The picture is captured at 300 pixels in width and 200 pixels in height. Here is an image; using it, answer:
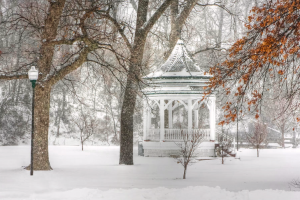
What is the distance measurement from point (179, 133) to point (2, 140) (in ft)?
54.0

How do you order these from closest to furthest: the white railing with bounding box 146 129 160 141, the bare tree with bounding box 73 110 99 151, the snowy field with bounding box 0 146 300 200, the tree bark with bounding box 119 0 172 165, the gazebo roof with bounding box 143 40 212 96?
the snowy field with bounding box 0 146 300 200
the tree bark with bounding box 119 0 172 165
the gazebo roof with bounding box 143 40 212 96
the white railing with bounding box 146 129 160 141
the bare tree with bounding box 73 110 99 151

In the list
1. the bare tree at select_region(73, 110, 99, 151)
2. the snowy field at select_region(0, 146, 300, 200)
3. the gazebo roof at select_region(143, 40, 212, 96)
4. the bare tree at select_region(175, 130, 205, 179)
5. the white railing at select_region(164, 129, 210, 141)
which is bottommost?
the snowy field at select_region(0, 146, 300, 200)

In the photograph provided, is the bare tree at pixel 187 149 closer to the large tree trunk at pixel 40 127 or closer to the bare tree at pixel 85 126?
the large tree trunk at pixel 40 127

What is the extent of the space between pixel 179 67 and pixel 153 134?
3.53 meters

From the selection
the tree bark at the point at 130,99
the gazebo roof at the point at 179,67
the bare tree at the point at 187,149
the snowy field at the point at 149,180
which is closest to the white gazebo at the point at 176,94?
the gazebo roof at the point at 179,67

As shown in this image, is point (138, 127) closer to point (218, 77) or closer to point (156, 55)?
point (156, 55)

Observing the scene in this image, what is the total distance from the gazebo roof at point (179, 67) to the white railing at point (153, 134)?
2692 millimetres

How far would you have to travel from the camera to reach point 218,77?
1136cm

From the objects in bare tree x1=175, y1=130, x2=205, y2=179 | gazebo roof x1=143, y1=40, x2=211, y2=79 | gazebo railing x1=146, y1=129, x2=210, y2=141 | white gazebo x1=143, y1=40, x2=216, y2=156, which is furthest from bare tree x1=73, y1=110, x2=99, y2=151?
bare tree x1=175, y1=130, x2=205, y2=179

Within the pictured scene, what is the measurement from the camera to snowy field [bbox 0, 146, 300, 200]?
10.2 metres

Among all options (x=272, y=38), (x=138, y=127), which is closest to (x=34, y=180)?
(x=272, y=38)

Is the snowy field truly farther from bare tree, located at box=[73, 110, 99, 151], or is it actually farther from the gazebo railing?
bare tree, located at box=[73, 110, 99, 151]

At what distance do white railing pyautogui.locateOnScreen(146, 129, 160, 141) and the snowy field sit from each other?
182cm

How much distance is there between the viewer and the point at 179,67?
21.5 meters
